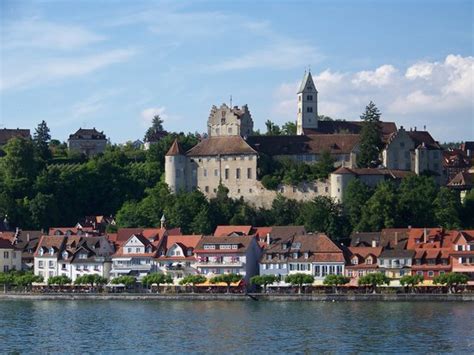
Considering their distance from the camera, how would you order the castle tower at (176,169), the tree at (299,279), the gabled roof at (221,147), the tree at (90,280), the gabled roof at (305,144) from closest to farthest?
the tree at (299,279) → the tree at (90,280) → the gabled roof at (305,144) → the gabled roof at (221,147) → the castle tower at (176,169)

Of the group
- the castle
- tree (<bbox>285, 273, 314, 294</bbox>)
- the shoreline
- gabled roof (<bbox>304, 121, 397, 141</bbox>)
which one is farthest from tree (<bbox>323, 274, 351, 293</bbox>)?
gabled roof (<bbox>304, 121, 397, 141</bbox>)

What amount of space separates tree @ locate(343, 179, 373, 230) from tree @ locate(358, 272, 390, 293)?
14.3 meters

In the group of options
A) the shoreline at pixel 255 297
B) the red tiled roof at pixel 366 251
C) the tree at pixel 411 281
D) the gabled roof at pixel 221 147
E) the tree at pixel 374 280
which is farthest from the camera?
the gabled roof at pixel 221 147

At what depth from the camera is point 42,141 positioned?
12612cm

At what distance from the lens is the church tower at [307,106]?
4811 inches

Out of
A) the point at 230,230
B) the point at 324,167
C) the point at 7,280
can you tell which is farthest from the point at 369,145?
the point at 7,280

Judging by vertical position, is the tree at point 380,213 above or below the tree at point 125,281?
above

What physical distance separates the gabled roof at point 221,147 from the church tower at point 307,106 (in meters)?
11.9

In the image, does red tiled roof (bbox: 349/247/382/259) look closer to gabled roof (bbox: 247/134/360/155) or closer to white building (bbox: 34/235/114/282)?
white building (bbox: 34/235/114/282)

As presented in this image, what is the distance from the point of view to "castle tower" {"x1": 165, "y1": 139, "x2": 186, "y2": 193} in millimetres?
108125

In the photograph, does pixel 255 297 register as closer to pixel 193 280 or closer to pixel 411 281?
pixel 193 280

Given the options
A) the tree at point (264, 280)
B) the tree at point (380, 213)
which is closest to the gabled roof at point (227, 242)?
the tree at point (264, 280)

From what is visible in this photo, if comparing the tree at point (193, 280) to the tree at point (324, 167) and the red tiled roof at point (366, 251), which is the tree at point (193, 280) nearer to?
the red tiled roof at point (366, 251)

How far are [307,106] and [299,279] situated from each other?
43.4 meters
